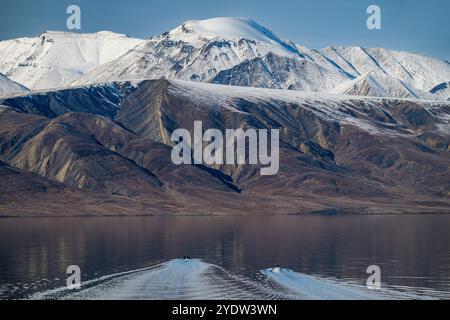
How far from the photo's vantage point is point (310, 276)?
384ft

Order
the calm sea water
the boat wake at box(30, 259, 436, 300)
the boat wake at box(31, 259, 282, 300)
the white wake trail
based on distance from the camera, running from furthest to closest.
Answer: the calm sea water
the boat wake at box(31, 259, 282, 300)
the boat wake at box(30, 259, 436, 300)
the white wake trail

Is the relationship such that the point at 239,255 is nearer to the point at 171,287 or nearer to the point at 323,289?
the point at 171,287

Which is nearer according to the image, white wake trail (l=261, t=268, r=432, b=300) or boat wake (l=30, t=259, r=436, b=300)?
white wake trail (l=261, t=268, r=432, b=300)

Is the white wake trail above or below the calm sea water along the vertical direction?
above

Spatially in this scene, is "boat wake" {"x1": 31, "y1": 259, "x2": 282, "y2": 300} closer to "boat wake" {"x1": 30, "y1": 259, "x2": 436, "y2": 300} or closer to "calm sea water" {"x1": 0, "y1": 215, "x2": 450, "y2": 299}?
"boat wake" {"x1": 30, "y1": 259, "x2": 436, "y2": 300}

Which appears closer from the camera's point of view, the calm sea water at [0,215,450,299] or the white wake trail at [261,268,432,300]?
the white wake trail at [261,268,432,300]

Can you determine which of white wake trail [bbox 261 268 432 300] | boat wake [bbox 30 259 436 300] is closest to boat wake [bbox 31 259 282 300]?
boat wake [bbox 30 259 436 300]

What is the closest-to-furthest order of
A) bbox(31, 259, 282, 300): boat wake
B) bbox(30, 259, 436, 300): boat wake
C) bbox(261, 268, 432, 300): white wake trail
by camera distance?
bbox(261, 268, 432, 300): white wake trail
bbox(30, 259, 436, 300): boat wake
bbox(31, 259, 282, 300): boat wake

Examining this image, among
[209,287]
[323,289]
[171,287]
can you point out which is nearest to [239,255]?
[209,287]

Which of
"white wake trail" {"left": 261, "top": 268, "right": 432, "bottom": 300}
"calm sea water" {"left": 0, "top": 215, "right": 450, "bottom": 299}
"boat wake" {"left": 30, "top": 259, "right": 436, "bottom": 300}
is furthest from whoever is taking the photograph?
"calm sea water" {"left": 0, "top": 215, "right": 450, "bottom": 299}
